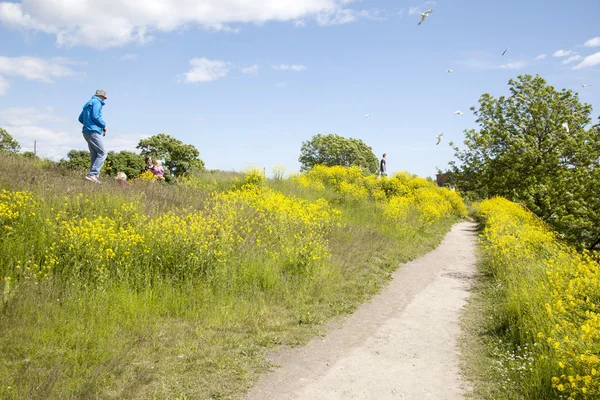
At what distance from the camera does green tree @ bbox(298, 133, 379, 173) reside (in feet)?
192

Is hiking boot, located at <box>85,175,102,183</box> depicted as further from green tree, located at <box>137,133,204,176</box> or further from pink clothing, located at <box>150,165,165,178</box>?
green tree, located at <box>137,133,204,176</box>

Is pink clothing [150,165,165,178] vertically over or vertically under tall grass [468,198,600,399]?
over

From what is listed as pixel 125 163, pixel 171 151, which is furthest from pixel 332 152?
pixel 125 163

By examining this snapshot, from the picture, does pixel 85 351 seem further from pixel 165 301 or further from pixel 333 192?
pixel 333 192

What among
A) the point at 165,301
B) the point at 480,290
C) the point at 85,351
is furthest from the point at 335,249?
the point at 85,351

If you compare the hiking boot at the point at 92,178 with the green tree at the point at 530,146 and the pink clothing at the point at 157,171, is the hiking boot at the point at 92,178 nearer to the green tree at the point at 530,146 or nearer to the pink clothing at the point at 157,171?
the pink clothing at the point at 157,171

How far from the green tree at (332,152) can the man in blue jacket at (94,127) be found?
47332mm

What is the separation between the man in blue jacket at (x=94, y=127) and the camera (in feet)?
32.8

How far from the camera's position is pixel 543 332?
522 cm

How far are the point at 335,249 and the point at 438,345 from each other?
4236mm

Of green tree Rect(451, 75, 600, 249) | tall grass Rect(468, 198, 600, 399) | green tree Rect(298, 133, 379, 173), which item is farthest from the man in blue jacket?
green tree Rect(298, 133, 379, 173)

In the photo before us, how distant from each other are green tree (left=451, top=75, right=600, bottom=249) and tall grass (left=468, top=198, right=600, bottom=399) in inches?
535

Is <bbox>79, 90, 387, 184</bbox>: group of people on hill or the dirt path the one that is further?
<bbox>79, 90, 387, 184</bbox>: group of people on hill

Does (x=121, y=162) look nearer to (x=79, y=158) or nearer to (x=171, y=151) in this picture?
(x=79, y=158)
